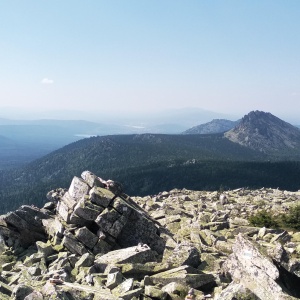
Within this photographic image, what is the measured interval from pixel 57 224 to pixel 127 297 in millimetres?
17932

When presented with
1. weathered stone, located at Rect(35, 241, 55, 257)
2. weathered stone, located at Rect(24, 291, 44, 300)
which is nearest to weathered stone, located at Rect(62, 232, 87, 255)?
weathered stone, located at Rect(35, 241, 55, 257)

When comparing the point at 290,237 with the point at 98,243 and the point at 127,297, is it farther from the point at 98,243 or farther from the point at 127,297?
the point at 127,297

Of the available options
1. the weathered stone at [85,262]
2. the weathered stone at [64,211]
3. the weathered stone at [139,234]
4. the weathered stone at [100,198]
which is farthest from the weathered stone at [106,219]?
the weathered stone at [85,262]

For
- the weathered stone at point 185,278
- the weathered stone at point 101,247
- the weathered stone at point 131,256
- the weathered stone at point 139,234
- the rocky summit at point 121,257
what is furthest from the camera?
the weathered stone at point 139,234

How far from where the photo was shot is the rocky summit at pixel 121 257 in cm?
1852

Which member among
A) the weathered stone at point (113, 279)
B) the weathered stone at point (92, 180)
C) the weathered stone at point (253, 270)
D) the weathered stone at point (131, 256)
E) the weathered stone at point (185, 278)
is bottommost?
the weathered stone at point (131, 256)

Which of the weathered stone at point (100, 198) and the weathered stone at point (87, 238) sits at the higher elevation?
the weathered stone at point (100, 198)

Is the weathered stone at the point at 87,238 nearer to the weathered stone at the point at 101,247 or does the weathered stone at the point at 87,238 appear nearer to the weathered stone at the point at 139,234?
the weathered stone at the point at 101,247

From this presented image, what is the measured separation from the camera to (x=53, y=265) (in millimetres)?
26562

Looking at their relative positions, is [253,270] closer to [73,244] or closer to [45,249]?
[73,244]

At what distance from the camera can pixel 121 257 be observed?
2528cm

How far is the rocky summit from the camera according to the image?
1852cm

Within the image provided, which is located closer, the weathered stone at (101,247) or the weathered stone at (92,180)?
the weathered stone at (101,247)

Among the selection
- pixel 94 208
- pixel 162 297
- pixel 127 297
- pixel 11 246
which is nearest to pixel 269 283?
pixel 162 297
